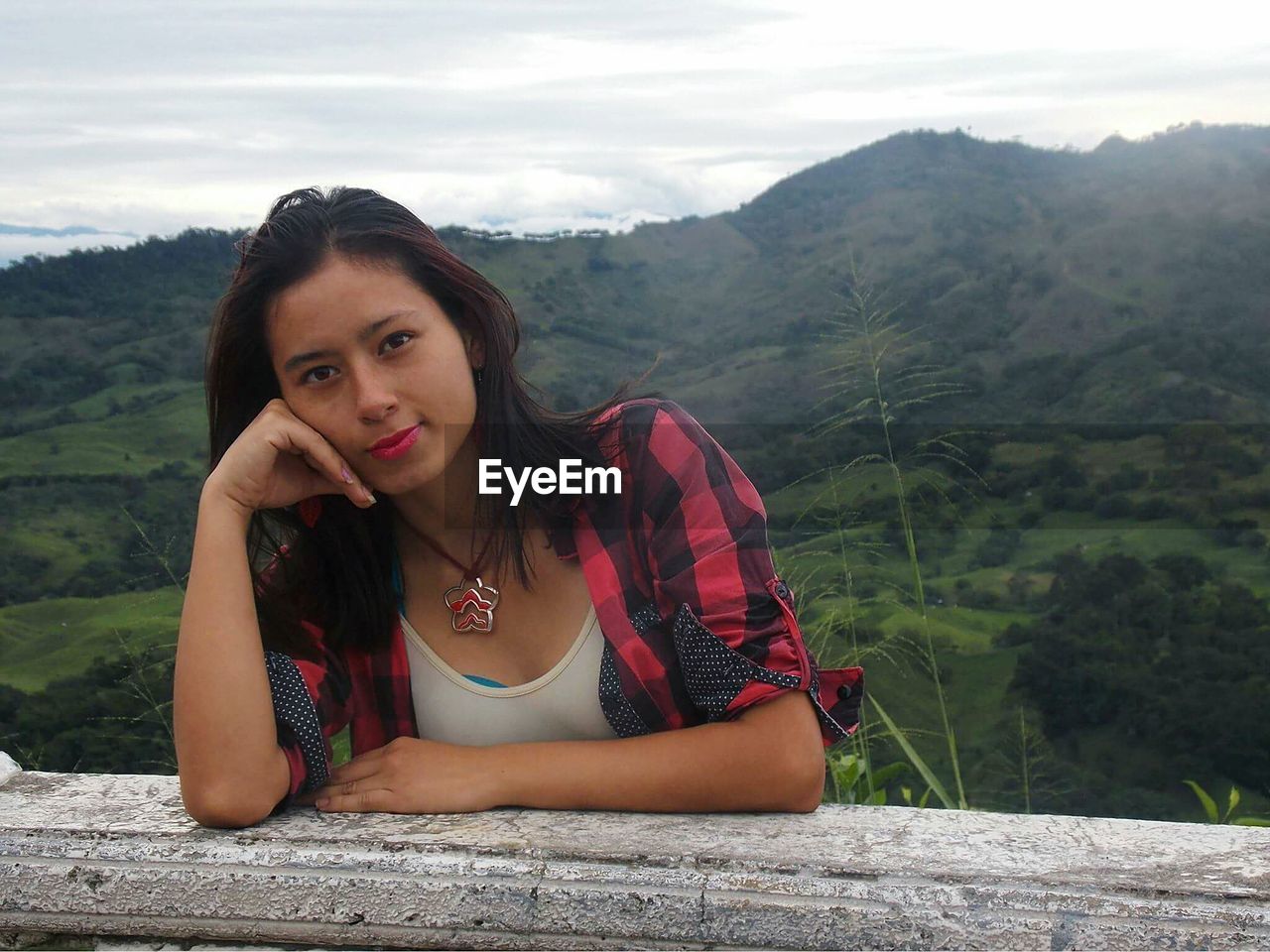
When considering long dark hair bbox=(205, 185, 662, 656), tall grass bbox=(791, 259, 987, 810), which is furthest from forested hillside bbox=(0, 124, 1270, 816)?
long dark hair bbox=(205, 185, 662, 656)

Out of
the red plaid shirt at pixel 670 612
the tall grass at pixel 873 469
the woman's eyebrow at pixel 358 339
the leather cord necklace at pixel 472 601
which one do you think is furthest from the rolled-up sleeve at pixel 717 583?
the tall grass at pixel 873 469

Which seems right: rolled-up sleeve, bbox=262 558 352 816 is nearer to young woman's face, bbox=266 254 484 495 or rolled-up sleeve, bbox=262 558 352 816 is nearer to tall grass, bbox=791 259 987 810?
young woman's face, bbox=266 254 484 495

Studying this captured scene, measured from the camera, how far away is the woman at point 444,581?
5.27ft

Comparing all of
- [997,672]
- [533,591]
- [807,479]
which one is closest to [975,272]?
[997,672]

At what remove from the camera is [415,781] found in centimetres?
164

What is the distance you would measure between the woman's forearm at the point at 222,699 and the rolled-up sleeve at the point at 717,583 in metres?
0.59

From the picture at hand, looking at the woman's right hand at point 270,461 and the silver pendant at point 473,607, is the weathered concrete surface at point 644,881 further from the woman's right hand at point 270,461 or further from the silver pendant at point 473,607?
the woman's right hand at point 270,461

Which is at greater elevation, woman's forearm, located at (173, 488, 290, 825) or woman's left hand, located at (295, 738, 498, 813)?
woman's forearm, located at (173, 488, 290, 825)

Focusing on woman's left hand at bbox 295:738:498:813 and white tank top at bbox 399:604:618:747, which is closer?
woman's left hand at bbox 295:738:498:813

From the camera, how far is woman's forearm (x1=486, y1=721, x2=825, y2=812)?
5.18ft

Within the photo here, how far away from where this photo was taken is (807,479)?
9.62ft

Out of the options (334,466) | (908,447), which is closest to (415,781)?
(334,466)

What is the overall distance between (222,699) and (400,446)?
437 millimetres

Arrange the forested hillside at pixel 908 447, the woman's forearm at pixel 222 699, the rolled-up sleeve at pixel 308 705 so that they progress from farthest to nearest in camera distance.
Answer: the forested hillside at pixel 908 447 → the rolled-up sleeve at pixel 308 705 → the woman's forearm at pixel 222 699
